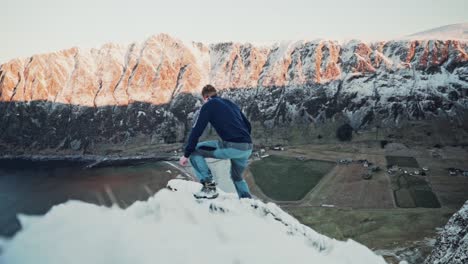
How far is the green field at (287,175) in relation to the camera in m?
Answer: 105

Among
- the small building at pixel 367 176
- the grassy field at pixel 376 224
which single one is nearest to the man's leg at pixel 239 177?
the grassy field at pixel 376 224

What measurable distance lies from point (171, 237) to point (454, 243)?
967 cm

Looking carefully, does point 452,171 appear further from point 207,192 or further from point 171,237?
point 171,237

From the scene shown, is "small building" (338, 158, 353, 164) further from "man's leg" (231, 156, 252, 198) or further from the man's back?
the man's back

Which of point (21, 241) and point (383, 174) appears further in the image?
point (383, 174)

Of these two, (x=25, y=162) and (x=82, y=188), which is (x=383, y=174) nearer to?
(x=82, y=188)

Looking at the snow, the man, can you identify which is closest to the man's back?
the man

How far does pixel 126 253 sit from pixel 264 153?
161953 mm

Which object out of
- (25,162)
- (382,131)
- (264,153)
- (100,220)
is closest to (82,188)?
(264,153)

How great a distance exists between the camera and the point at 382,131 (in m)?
196

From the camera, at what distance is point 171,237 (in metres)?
7.38

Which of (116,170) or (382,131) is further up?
(382,131)

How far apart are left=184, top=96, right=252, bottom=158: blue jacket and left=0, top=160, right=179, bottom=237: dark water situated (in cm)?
8256

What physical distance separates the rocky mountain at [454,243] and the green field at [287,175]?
87802 mm
